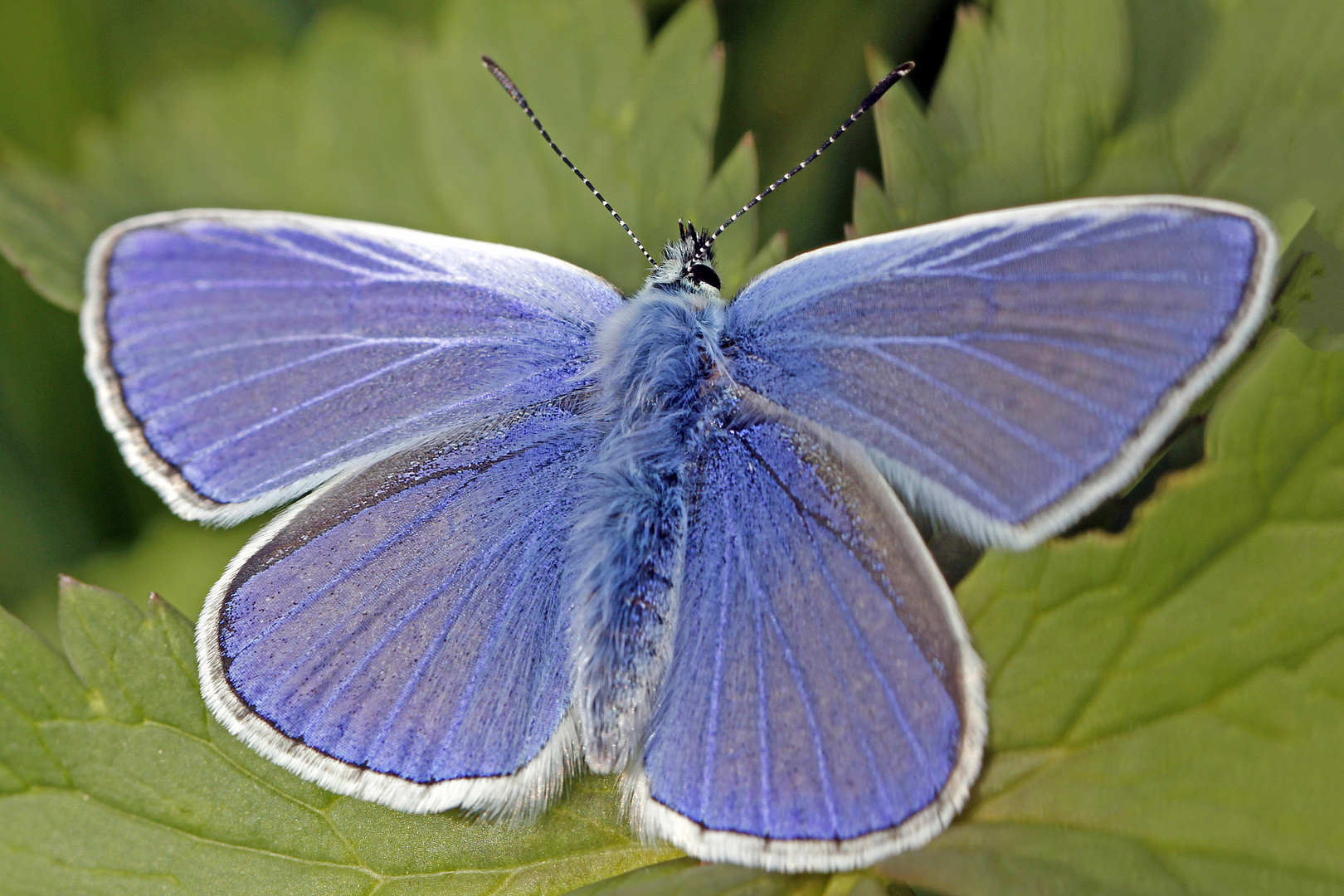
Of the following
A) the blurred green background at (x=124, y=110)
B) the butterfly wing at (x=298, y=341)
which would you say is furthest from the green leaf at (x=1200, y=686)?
the blurred green background at (x=124, y=110)

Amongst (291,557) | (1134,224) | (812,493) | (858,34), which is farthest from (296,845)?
(858,34)

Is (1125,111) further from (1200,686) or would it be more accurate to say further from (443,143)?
(443,143)

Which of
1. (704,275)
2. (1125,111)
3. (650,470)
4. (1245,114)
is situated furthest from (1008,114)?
(650,470)

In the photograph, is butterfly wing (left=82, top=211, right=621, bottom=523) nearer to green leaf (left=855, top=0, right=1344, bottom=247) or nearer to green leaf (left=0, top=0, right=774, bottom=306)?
green leaf (left=0, top=0, right=774, bottom=306)

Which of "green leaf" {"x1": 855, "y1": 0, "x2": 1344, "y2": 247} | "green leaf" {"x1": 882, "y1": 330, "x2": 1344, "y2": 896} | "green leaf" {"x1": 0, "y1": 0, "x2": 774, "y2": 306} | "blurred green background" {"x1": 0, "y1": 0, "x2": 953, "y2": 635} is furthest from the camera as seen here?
"blurred green background" {"x1": 0, "y1": 0, "x2": 953, "y2": 635}

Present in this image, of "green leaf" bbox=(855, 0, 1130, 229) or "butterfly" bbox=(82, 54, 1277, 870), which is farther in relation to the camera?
"green leaf" bbox=(855, 0, 1130, 229)

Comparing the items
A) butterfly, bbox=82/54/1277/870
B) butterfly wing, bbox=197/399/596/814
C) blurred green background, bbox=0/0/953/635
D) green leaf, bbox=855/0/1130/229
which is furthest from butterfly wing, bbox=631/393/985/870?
blurred green background, bbox=0/0/953/635

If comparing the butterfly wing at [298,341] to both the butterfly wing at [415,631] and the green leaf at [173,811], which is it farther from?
the green leaf at [173,811]
